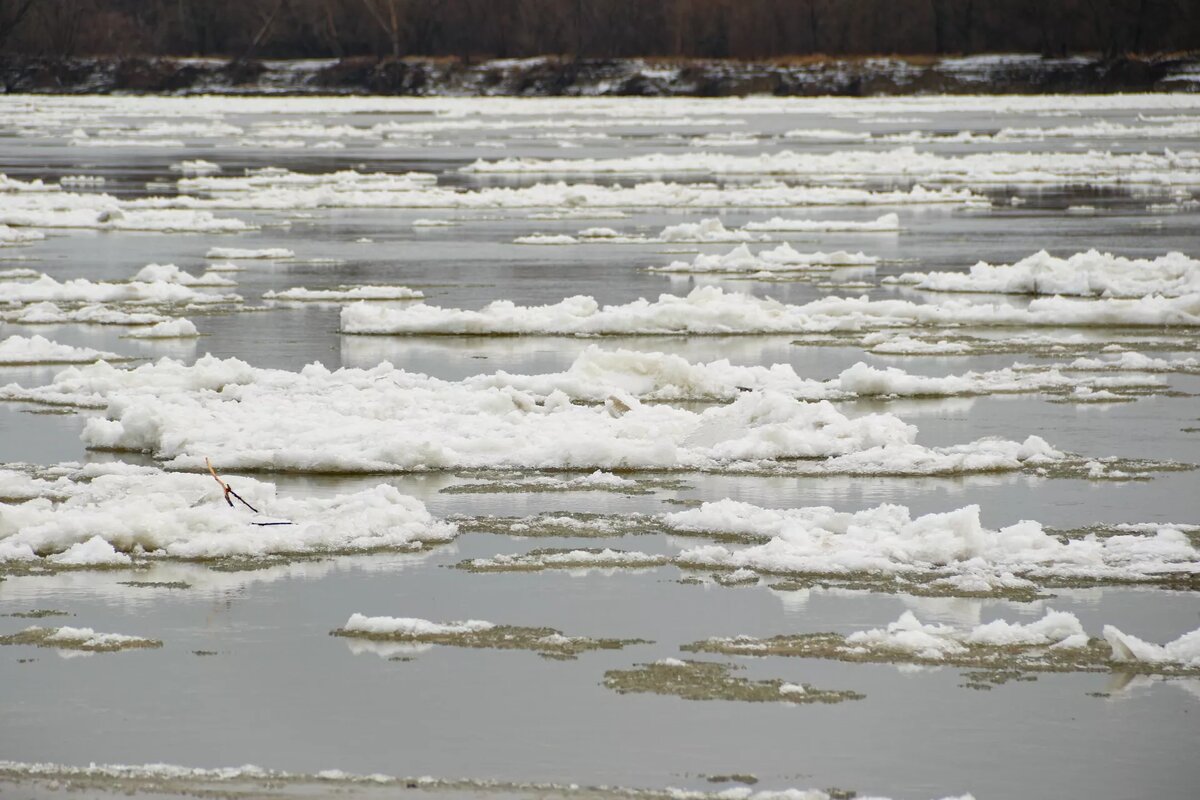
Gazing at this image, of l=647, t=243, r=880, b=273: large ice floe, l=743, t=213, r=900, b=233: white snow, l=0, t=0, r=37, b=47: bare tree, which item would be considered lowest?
l=743, t=213, r=900, b=233: white snow

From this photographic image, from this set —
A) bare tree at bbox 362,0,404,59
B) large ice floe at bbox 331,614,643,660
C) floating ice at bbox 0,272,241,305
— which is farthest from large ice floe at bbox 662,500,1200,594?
bare tree at bbox 362,0,404,59

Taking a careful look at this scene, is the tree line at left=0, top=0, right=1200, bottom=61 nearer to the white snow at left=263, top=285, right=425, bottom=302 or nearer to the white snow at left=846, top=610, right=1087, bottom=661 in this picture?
the white snow at left=263, top=285, right=425, bottom=302

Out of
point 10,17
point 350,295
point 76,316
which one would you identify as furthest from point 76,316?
point 10,17

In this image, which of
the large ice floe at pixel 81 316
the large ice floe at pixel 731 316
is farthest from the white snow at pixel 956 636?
the large ice floe at pixel 81 316

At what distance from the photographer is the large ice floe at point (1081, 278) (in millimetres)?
18219

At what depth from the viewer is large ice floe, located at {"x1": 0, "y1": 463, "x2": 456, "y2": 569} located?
337 inches

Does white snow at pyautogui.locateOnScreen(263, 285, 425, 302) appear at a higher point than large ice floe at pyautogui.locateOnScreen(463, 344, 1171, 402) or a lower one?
lower

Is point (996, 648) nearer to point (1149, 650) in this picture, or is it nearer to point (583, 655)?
point (1149, 650)

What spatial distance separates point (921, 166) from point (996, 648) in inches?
1335

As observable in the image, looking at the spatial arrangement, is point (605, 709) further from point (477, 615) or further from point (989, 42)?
point (989, 42)

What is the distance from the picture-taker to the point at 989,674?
6.77 metres

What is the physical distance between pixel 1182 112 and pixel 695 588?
65.3m

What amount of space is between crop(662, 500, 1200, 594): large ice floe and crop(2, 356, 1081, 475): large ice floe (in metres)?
1.58

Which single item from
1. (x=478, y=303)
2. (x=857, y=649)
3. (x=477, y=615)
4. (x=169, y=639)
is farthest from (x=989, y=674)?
(x=478, y=303)
